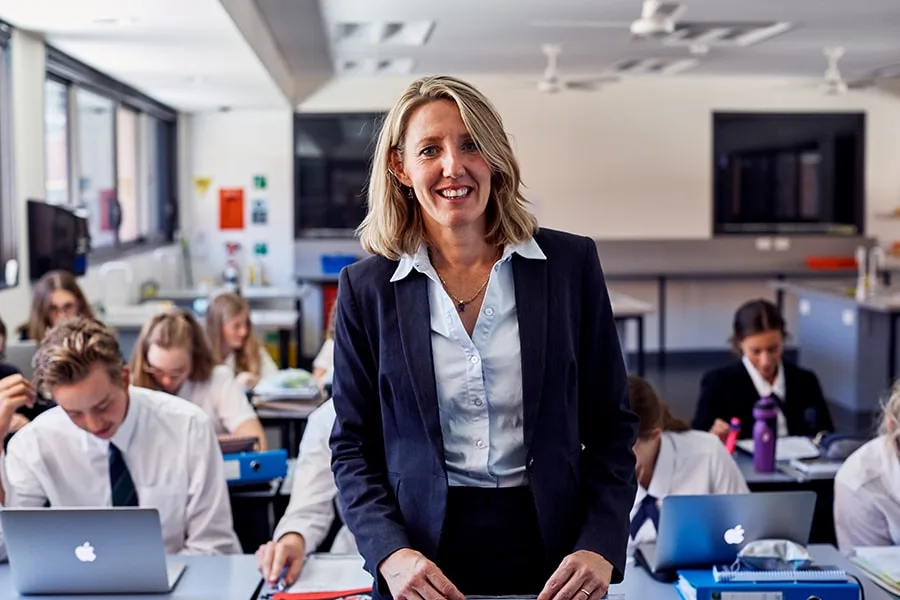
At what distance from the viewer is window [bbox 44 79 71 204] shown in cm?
625

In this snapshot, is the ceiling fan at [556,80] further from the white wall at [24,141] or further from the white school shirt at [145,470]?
the white school shirt at [145,470]

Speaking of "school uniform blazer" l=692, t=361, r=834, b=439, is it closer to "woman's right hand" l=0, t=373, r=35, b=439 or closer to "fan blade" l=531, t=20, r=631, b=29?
"woman's right hand" l=0, t=373, r=35, b=439

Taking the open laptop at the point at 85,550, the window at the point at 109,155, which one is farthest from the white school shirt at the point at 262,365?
the open laptop at the point at 85,550

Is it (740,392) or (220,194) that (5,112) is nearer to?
(740,392)

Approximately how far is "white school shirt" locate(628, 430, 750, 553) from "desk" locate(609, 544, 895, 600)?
0.43m

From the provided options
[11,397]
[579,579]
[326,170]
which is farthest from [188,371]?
[326,170]

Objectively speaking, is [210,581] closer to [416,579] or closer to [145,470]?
[145,470]

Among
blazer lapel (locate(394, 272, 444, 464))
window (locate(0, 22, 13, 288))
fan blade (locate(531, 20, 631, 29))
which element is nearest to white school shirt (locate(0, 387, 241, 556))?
blazer lapel (locate(394, 272, 444, 464))

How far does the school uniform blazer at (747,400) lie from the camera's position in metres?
4.23

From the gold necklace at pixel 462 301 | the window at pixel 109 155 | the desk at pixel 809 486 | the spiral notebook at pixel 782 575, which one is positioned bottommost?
the desk at pixel 809 486

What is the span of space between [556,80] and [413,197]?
Result: 7175 mm

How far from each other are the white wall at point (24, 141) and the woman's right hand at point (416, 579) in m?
4.15

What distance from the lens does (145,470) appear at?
8.90 feet

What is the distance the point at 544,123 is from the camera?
1008 cm
